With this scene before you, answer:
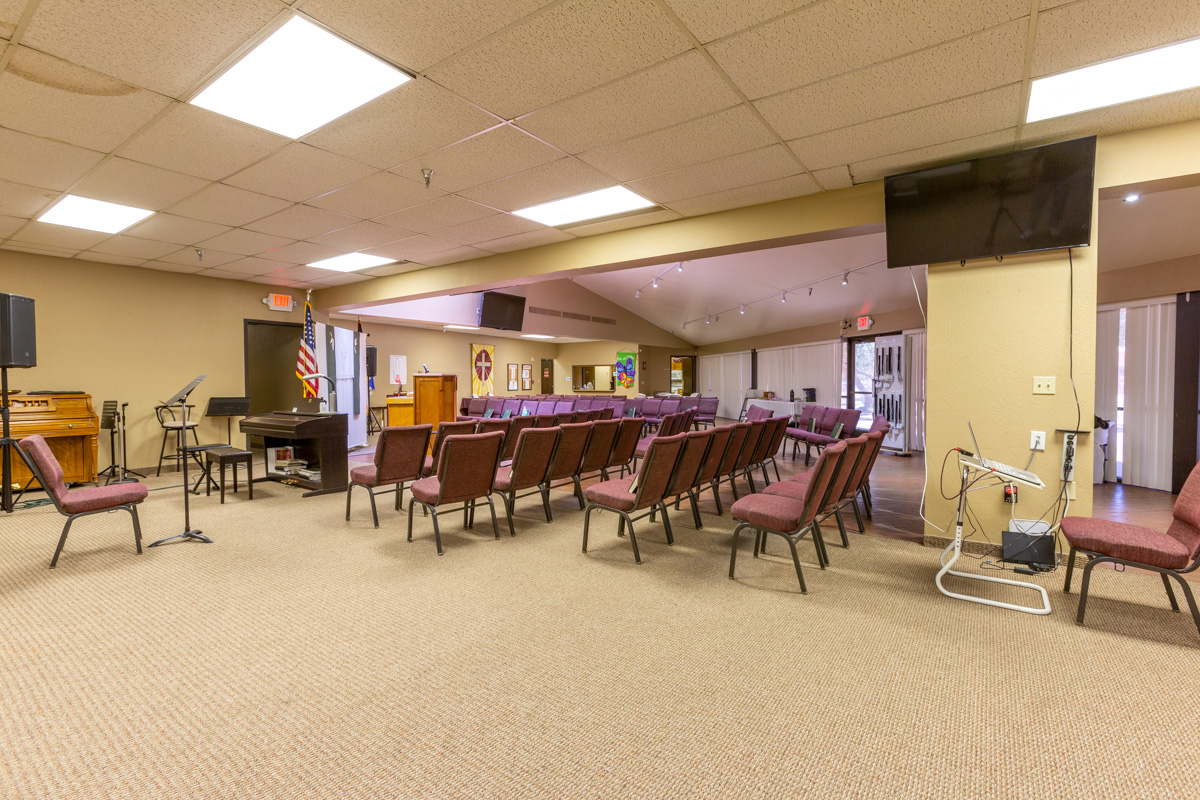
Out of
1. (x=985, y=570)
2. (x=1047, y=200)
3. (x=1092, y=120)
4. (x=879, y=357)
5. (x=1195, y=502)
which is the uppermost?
(x=1092, y=120)

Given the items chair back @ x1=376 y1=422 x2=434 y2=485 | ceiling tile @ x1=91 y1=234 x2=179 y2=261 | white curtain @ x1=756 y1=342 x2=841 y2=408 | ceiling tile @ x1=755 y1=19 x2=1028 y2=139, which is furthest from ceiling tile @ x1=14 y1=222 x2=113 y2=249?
white curtain @ x1=756 y1=342 x2=841 y2=408

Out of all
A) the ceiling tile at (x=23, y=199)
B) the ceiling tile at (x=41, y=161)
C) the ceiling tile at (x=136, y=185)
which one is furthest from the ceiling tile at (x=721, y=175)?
Answer: the ceiling tile at (x=23, y=199)

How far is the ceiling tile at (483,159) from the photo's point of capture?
3.68 meters

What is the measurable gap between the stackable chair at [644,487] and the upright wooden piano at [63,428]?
6349mm

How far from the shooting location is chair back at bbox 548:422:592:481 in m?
4.48

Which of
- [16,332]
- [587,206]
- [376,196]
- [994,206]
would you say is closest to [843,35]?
[994,206]

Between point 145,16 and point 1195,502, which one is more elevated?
point 145,16

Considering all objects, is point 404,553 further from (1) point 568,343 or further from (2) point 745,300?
(1) point 568,343

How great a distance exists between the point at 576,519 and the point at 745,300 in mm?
9257

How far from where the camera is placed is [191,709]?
204 cm

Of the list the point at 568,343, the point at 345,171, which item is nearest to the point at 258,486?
the point at 345,171

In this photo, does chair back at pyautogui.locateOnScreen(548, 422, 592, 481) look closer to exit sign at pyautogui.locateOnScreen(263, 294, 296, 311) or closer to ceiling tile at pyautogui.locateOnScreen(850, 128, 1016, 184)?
ceiling tile at pyautogui.locateOnScreen(850, 128, 1016, 184)

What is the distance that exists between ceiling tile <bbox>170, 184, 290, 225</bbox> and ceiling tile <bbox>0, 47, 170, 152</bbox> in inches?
36.8

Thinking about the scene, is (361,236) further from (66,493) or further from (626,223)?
(66,493)
